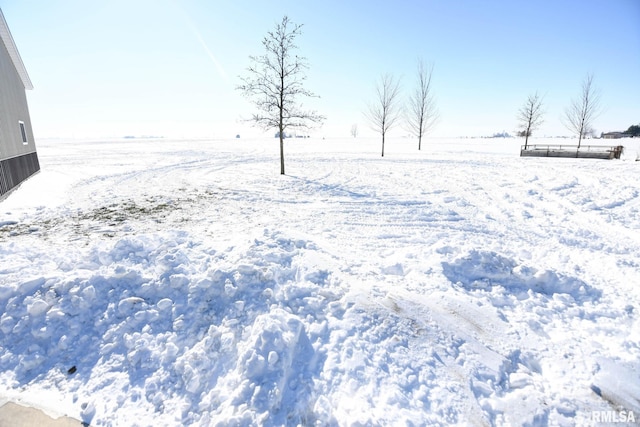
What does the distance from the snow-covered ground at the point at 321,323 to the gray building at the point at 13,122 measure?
6184 millimetres

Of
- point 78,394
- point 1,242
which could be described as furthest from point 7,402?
point 1,242

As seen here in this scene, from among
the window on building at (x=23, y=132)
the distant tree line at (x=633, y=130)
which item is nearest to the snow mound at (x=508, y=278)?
the window on building at (x=23, y=132)

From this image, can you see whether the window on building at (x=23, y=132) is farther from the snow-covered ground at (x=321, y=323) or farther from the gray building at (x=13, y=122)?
the snow-covered ground at (x=321, y=323)

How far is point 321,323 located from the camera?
4.00 meters

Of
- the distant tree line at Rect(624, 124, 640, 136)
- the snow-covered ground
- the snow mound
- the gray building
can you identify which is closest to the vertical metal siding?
the gray building

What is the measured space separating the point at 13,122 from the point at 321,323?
1801cm

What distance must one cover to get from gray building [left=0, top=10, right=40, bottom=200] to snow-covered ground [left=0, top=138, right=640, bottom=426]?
20.3 ft

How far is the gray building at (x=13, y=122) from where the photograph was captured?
11.6 meters

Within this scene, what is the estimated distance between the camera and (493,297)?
4590 mm

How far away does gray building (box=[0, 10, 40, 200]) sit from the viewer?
11562 mm

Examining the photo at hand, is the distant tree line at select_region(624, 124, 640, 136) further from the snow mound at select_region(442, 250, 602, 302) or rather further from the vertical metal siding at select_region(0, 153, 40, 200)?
the vertical metal siding at select_region(0, 153, 40, 200)

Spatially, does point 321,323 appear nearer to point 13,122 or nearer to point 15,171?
point 15,171

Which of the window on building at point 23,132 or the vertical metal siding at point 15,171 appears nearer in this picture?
the vertical metal siding at point 15,171

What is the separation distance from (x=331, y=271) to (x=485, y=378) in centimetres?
257
